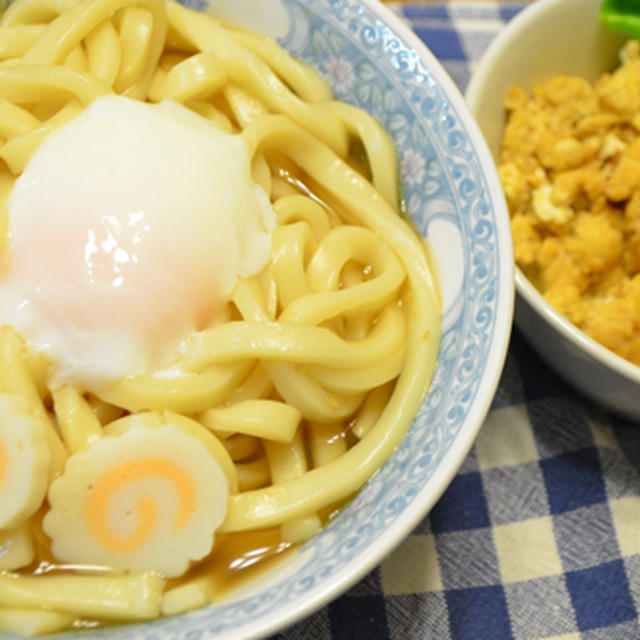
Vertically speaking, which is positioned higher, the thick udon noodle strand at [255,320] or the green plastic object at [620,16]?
the green plastic object at [620,16]

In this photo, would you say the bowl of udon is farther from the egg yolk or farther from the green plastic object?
the green plastic object

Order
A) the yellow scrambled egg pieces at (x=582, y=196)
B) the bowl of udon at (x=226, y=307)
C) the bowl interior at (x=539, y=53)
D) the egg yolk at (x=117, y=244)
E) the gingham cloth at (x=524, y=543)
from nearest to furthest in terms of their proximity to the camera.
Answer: the bowl of udon at (x=226, y=307) < the egg yolk at (x=117, y=244) < the gingham cloth at (x=524, y=543) < the yellow scrambled egg pieces at (x=582, y=196) < the bowl interior at (x=539, y=53)

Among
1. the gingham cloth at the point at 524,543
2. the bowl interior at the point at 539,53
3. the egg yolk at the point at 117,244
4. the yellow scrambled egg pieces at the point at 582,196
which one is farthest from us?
the bowl interior at the point at 539,53

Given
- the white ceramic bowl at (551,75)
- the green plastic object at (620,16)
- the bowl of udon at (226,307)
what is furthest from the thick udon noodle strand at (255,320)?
the green plastic object at (620,16)

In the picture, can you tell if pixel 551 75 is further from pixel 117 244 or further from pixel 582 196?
pixel 117 244

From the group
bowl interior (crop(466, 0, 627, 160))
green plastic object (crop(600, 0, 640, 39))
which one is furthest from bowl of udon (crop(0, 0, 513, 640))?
green plastic object (crop(600, 0, 640, 39))

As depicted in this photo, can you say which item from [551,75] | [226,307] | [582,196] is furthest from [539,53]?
[226,307]

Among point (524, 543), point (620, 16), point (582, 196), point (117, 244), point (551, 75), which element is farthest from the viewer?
point (551, 75)

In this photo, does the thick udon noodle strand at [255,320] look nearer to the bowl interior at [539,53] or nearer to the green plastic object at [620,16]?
the bowl interior at [539,53]
